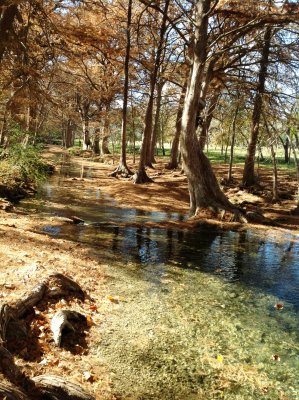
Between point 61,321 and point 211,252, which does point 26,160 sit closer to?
point 211,252

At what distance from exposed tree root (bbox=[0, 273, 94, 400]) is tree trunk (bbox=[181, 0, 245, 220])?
865 centimetres

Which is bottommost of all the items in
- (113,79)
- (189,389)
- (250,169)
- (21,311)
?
(189,389)

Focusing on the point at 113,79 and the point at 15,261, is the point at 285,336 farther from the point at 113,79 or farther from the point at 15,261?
the point at 113,79

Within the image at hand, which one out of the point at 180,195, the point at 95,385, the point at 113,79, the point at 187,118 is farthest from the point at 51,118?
the point at 95,385

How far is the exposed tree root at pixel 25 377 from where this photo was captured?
2.86m

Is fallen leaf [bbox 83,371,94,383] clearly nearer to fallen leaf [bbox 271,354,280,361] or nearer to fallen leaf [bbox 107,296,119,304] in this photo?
fallen leaf [bbox 107,296,119,304]

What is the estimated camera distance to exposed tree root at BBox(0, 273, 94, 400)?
286cm

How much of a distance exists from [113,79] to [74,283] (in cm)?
2947

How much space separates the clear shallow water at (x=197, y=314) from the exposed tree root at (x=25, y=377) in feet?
Answer: 1.95

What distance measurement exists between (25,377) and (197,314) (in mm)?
2983

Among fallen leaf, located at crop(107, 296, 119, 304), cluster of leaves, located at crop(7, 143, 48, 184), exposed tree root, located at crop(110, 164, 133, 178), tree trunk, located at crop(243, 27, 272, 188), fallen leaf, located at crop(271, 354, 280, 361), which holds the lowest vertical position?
fallen leaf, located at crop(271, 354, 280, 361)

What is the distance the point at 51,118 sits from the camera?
1912 inches

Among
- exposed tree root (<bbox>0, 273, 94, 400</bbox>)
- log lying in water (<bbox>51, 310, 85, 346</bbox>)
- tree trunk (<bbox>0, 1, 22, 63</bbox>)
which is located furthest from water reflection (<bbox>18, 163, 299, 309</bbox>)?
tree trunk (<bbox>0, 1, 22, 63</bbox>)

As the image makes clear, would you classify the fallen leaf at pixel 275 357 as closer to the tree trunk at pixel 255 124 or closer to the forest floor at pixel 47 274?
the forest floor at pixel 47 274
